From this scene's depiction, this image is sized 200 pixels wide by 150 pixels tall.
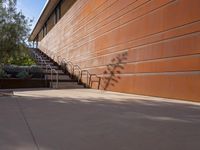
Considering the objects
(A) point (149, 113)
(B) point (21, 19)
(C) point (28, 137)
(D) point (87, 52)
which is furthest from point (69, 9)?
(C) point (28, 137)

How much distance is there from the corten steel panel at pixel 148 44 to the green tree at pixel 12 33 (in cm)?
370

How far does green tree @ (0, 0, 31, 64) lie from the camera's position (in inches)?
476

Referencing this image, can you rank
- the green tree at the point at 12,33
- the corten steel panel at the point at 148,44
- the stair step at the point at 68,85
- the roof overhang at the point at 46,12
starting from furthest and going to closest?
1. the roof overhang at the point at 46,12
2. the stair step at the point at 68,85
3. the green tree at the point at 12,33
4. the corten steel panel at the point at 148,44

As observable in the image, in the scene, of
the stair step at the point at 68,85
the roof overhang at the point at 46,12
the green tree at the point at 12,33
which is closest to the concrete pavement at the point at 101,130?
the green tree at the point at 12,33

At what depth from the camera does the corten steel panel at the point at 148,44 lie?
8961 millimetres

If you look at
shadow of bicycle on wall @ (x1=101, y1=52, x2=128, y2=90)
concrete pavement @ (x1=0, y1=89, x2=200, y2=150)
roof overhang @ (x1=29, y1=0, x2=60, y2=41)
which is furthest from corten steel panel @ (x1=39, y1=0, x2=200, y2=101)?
roof overhang @ (x1=29, y1=0, x2=60, y2=41)

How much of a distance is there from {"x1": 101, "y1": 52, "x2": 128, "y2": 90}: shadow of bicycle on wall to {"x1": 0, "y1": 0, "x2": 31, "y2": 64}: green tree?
3565 millimetres

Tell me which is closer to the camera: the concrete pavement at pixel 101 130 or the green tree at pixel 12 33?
the concrete pavement at pixel 101 130

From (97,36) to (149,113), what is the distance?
10038 millimetres

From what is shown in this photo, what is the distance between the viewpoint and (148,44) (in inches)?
435

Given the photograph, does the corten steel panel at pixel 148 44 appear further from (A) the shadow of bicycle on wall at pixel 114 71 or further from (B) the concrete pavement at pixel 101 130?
(B) the concrete pavement at pixel 101 130

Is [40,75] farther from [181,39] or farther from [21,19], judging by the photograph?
[181,39]

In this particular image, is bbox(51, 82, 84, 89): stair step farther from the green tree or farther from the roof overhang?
the roof overhang

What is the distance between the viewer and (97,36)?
54.0 feet
